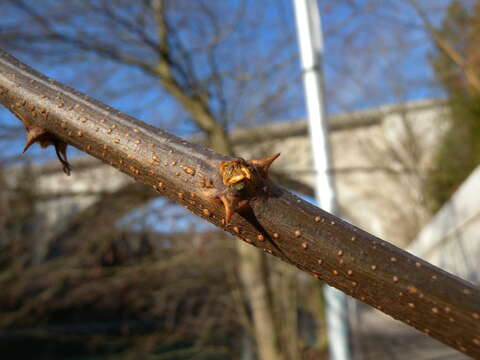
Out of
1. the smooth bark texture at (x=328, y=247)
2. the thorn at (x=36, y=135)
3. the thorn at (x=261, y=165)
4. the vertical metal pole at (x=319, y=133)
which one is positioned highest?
the vertical metal pole at (x=319, y=133)

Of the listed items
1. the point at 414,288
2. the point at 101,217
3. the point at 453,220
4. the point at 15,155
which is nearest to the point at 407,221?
the point at 453,220

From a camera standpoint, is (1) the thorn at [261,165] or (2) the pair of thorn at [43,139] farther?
(2) the pair of thorn at [43,139]

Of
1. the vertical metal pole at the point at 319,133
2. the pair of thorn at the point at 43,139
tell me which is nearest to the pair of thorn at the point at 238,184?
the pair of thorn at the point at 43,139

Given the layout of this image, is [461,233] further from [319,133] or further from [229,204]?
[229,204]

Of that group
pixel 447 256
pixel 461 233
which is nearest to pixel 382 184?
pixel 447 256

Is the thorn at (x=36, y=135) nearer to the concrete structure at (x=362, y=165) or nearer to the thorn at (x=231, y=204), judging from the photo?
the thorn at (x=231, y=204)

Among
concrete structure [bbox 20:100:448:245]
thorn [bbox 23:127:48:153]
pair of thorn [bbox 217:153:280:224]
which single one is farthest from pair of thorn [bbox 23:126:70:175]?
concrete structure [bbox 20:100:448:245]

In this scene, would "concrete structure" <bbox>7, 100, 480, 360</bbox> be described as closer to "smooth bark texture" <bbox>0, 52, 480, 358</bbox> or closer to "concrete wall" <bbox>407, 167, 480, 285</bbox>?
"concrete wall" <bbox>407, 167, 480, 285</bbox>
